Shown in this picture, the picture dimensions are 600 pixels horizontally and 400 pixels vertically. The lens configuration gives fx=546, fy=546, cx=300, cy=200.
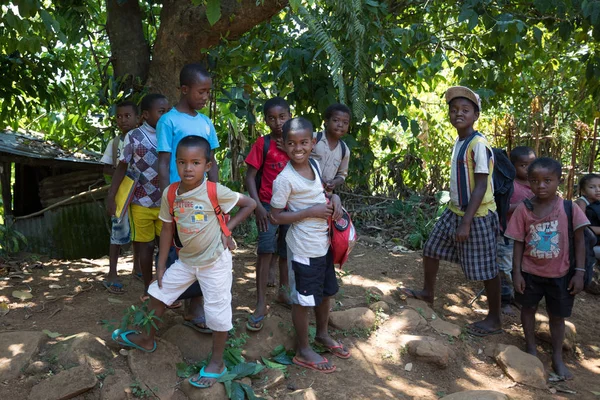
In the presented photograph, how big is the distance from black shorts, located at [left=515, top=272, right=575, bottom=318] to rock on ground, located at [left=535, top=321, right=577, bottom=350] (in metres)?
0.44

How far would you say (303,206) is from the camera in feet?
10.7

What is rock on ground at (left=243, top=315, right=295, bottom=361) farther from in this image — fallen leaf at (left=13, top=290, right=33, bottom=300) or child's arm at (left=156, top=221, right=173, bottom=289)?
fallen leaf at (left=13, top=290, right=33, bottom=300)

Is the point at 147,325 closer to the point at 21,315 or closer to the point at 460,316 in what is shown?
the point at 21,315

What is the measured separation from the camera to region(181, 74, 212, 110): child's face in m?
3.30

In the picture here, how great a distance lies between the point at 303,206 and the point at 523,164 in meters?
2.31

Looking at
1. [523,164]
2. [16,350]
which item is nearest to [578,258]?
[523,164]

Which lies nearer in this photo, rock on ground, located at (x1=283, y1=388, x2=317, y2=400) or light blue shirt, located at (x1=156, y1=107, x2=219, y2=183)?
rock on ground, located at (x1=283, y1=388, x2=317, y2=400)

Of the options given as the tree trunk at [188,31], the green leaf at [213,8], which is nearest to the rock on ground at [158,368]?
the green leaf at [213,8]

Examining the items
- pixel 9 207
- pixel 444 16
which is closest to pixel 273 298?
pixel 444 16

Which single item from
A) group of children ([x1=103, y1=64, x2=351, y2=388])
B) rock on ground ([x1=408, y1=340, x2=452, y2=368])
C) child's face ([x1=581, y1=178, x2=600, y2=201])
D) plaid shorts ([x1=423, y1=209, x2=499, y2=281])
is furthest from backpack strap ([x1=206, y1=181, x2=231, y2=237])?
child's face ([x1=581, y1=178, x2=600, y2=201])

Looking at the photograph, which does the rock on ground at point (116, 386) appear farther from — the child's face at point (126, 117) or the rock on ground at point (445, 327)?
the rock on ground at point (445, 327)

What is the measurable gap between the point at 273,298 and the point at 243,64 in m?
2.16

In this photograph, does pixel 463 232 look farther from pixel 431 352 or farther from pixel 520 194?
pixel 520 194

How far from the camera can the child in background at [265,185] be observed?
143 inches
